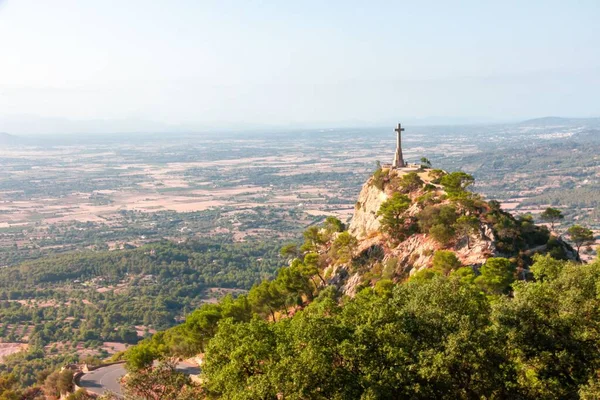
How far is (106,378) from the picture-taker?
36.4 m

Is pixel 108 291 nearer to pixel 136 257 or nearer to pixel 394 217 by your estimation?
pixel 136 257

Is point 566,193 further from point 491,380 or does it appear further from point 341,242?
point 491,380

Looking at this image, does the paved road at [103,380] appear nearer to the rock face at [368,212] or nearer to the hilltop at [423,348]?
the hilltop at [423,348]

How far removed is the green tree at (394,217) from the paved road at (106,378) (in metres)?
18.3

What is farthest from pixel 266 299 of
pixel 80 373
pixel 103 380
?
pixel 80 373

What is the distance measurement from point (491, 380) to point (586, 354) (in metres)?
3.67

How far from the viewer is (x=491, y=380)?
1841cm

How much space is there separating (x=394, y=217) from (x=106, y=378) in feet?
81.1

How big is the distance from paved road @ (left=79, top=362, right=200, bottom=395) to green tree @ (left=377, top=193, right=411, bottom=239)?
720 inches

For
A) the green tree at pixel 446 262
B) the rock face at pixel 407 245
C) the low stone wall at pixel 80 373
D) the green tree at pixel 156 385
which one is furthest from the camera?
the rock face at pixel 407 245

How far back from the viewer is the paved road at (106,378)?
33750mm

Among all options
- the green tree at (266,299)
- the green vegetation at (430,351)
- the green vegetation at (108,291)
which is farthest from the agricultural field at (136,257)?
the green vegetation at (430,351)

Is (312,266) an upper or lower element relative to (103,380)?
upper

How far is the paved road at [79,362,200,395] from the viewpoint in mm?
33750
